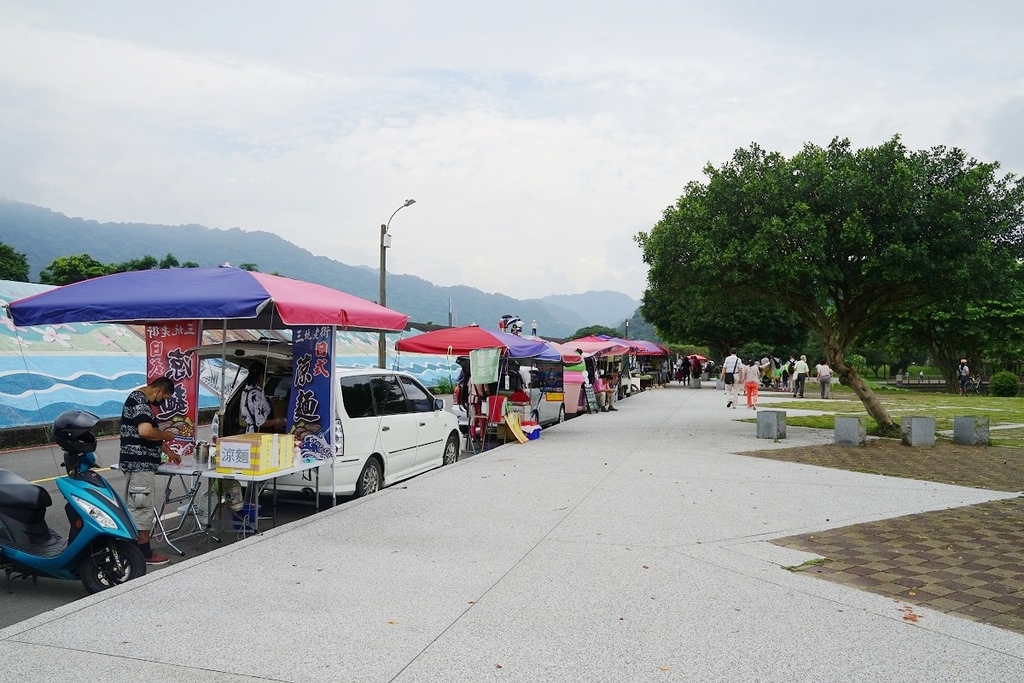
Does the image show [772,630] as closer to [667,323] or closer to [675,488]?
[675,488]

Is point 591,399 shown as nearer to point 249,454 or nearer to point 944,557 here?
point 944,557

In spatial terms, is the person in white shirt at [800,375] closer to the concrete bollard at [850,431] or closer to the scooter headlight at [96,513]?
the concrete bollard at [850,431]

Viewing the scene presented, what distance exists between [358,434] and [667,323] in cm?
4249

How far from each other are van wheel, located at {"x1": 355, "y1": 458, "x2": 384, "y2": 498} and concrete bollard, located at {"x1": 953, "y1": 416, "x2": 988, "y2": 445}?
1160 cm

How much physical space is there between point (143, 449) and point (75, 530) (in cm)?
116

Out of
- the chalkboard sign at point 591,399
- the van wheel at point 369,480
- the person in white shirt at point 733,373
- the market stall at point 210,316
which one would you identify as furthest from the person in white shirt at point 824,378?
the market stall at point 210,316

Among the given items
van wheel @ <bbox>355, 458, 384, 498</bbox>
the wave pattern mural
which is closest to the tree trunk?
the wave pattern mural

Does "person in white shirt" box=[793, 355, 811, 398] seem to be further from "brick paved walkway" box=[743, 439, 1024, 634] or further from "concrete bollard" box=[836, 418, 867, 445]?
"brick paved walkway" box=[743, 439, 1024, 634]

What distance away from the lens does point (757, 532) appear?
23.5 ft

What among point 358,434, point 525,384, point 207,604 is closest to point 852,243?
point 525,384

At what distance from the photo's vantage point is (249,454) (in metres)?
6.66

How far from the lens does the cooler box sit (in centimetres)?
666

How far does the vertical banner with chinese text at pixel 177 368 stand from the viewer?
25.7 ft

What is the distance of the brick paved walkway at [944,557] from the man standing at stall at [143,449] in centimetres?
534
